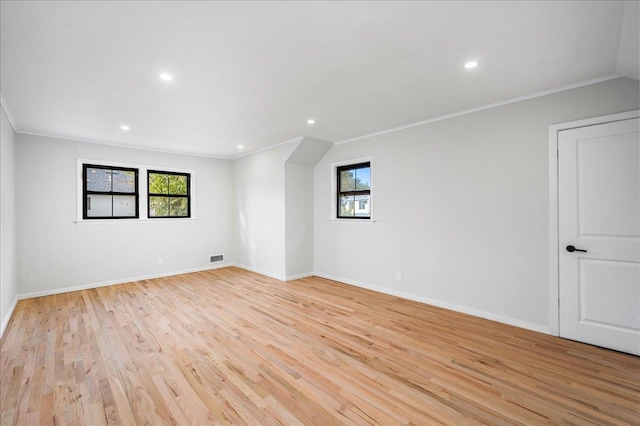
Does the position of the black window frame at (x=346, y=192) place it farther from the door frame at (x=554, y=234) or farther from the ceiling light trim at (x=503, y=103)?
the door frame at (x=554, y=234)

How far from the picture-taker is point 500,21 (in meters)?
1.95

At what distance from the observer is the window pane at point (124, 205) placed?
540 centimetres

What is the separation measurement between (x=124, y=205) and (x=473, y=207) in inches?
237

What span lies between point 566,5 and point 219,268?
6.68 meters

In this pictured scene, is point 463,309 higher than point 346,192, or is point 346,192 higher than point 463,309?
point 346,192

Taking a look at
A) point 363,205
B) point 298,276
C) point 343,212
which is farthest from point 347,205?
point 298,276

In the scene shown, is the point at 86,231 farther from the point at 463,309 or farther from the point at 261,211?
the point at 463,309

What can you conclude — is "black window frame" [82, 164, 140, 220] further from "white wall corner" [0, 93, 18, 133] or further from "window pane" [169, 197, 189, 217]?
"white wall corner" [0, 93, 18, 133]

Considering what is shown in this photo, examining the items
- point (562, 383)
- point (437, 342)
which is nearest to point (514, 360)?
point (562, 383)

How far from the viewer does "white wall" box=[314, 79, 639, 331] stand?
10.3 feet

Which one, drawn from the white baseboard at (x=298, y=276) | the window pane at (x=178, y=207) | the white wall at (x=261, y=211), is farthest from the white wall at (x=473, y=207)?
the window pane at (x=178, y=207)

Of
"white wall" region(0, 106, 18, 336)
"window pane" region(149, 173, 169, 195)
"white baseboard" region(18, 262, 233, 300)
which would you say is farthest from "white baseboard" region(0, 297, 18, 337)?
"window pane" region(149, 173, 169, 195)

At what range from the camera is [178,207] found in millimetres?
6195

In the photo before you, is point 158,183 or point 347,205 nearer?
point 347,205
